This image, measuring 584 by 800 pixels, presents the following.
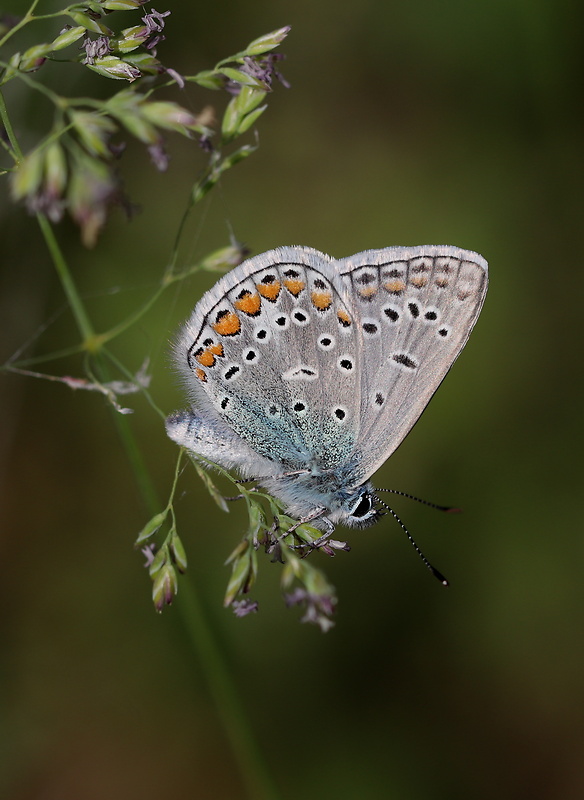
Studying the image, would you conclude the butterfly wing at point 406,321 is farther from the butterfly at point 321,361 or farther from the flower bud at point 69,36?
the flower bud at point 69,36

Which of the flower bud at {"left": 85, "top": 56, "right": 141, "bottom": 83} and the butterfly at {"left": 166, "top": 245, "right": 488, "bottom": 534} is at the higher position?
the flower bud at {"left": 85, "top": 56, "right": 141, "bottom": 83}

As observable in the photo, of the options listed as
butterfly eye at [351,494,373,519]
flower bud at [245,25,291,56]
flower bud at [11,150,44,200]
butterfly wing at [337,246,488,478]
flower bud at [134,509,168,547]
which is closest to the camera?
flower bud at [11,150,44,200]

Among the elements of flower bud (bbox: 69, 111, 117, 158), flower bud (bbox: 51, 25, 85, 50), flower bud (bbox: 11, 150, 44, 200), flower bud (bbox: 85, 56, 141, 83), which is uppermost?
flower bud (bbox: 51, 25, 85, 50)

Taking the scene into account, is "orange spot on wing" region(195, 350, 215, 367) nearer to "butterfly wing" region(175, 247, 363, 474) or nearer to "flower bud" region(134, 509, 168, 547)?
"butterfly wing" region(175, 247, 363, 474)

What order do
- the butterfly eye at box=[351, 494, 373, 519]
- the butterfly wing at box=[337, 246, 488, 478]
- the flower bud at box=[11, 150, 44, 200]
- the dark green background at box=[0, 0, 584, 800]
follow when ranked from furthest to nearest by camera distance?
the dark green background at box=[0, 0, 584, 800], the butterfly eye at box=[351, 494, 373, 519], the butterfly wing at box=[337, 246, 488, 478], the flower bud at box=[11, 150, 44, 200]

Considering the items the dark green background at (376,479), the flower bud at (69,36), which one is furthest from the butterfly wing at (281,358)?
the dark green background at (376,479)

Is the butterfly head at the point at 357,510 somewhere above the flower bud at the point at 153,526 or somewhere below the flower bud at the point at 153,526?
below

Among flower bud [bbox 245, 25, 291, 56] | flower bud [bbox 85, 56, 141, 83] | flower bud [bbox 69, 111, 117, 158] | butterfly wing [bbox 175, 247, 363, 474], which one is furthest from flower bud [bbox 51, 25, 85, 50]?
butterfly wing [bbox 175, 247, 363, 474]

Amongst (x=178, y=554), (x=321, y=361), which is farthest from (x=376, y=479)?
(x=178, y=554)
